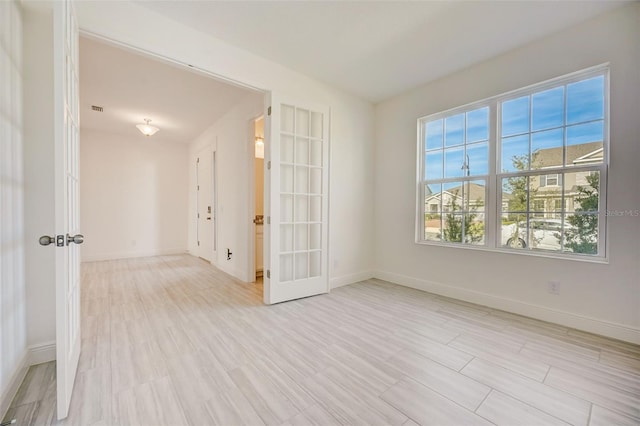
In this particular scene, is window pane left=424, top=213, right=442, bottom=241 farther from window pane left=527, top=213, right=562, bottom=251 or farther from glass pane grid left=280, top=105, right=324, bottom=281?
glass pane grid left=280, top=105, right=324, bottom=281

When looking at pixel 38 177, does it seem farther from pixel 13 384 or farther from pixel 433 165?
pixel 433 165

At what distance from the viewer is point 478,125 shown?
306 cm

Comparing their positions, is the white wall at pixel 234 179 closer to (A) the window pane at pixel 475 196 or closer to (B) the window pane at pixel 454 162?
(B) the window pane at pixel 454 162

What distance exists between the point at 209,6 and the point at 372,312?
3.14 meters

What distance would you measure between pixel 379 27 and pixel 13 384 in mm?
3665

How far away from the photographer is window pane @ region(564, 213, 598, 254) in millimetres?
2314

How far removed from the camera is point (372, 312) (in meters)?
2.73

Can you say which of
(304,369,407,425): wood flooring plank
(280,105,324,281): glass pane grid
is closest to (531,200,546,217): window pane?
(280,105,324,281): glass pane grid

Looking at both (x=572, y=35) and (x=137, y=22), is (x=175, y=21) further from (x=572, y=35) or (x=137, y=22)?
(x=572, y=35)

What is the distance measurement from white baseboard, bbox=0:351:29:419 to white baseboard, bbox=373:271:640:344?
3.66 m

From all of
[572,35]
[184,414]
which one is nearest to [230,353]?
[184,414]

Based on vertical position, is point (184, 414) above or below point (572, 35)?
below

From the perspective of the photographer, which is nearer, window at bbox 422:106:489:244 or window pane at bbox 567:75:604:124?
window pane at bbox 567:75:604:124

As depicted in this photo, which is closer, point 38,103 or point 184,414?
point 184,414
